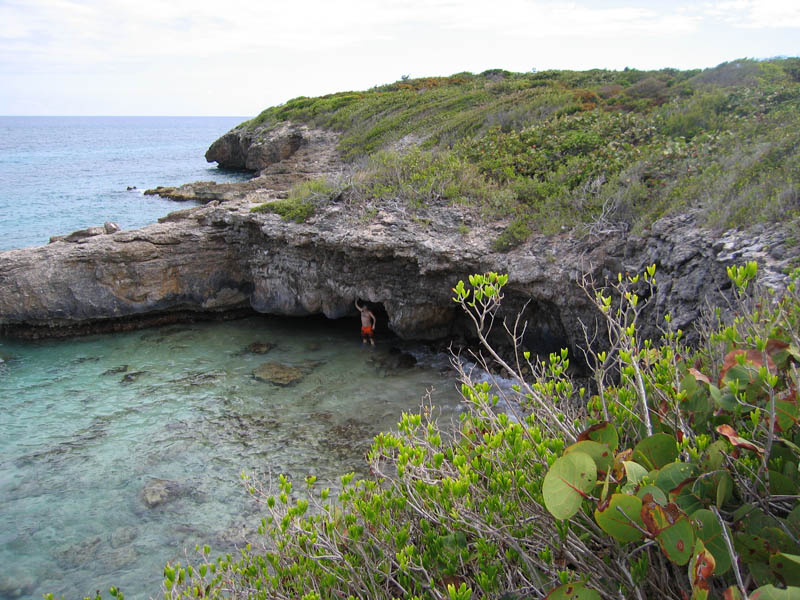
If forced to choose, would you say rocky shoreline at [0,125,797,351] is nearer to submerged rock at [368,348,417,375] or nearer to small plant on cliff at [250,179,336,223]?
small plant on cliff at [250,179,336,223]

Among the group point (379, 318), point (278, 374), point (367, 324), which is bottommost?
point (278, 374)

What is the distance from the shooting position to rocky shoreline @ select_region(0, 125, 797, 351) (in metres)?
11.3

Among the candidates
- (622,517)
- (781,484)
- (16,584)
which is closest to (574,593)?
(622,517)

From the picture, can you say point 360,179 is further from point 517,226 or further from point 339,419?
point 339,419

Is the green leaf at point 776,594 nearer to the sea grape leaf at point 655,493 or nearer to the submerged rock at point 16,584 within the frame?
the sea grape leaf at point 655,493

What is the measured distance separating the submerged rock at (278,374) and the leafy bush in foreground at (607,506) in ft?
25.4

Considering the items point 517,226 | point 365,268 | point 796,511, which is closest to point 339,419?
point 365,268

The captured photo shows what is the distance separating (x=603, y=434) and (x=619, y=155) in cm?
1278

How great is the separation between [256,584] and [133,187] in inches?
1589

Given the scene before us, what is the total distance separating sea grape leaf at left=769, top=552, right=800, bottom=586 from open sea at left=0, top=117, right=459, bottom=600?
5.34 metres

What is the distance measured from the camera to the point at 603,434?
296cm

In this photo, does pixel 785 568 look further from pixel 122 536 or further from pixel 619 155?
pixel 619 155

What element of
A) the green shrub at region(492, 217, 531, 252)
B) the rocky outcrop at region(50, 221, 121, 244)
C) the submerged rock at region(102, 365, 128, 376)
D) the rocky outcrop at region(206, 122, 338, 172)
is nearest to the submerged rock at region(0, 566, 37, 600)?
the submerged rock at region(102, 365, 128, 376)

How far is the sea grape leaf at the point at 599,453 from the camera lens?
9.05ft
